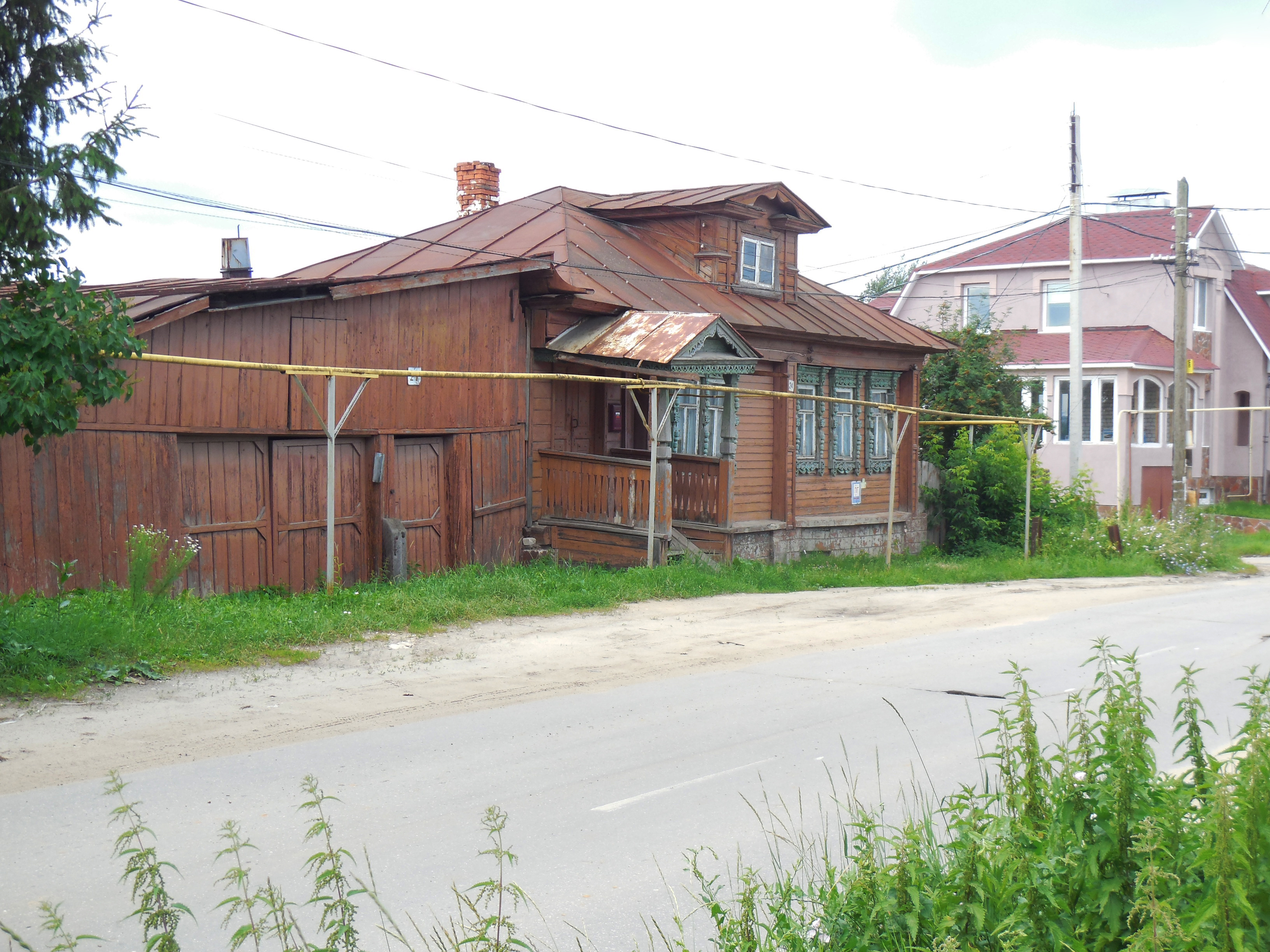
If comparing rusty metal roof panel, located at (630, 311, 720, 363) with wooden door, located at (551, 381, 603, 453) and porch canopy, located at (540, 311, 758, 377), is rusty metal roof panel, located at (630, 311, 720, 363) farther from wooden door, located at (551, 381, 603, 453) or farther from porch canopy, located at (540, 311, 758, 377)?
wooden door, located at (551, 381, 603, 453)

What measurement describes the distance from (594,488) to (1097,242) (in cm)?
2721

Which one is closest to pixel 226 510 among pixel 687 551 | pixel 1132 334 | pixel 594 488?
pixel 594 488

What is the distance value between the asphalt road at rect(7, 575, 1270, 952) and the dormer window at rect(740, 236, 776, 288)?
13493 mm

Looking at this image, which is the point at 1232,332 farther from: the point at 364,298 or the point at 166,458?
the point at 166,458

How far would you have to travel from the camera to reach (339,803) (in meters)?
6.27

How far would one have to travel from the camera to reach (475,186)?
24453 millimetres

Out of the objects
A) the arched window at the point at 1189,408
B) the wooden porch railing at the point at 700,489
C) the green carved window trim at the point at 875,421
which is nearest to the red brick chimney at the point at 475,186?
the wooden porch railing at the point at 700,489

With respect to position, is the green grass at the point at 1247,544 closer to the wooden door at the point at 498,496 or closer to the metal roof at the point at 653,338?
the metal roof at the point at 653,338

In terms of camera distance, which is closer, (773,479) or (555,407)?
(555,407)

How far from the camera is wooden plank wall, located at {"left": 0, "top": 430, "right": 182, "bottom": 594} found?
1027cm

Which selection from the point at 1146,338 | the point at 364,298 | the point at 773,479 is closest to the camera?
the point at 364,298

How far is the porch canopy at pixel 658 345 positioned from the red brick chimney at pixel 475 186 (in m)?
7.78

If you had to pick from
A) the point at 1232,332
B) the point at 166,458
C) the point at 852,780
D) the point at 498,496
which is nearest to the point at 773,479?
the point at 498,496

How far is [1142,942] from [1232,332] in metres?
42.2
